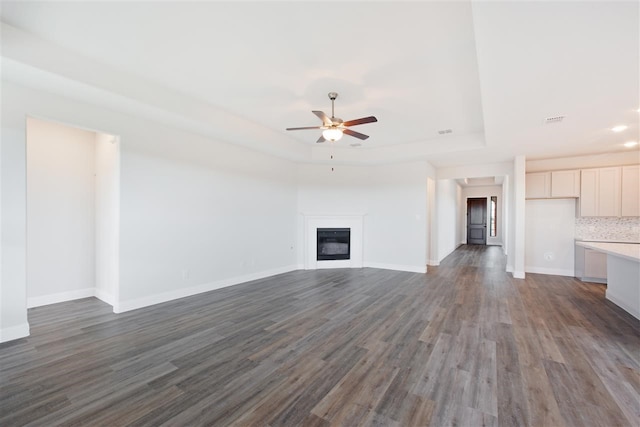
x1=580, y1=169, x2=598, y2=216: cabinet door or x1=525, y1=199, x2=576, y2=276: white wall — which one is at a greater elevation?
x1=580, y1=169, x2=598, y2=216: cabinet door

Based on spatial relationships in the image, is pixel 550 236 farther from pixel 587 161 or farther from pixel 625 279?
pixel 625 279

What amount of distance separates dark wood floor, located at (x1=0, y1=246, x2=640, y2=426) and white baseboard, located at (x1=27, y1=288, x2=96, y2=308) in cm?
21

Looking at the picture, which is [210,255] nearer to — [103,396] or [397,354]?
[103,396]

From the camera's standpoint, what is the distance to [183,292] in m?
4.36

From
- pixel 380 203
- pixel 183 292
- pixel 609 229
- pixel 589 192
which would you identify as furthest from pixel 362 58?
pixel 609 229

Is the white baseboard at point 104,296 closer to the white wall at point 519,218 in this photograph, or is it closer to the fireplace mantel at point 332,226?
the fireplace mantel at point 332,226

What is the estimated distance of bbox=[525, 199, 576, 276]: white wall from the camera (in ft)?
19.8

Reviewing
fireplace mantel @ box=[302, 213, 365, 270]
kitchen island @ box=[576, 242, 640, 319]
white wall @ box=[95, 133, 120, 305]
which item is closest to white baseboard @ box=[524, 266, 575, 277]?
kitchen island @ box=[576, 242, 640, 319]

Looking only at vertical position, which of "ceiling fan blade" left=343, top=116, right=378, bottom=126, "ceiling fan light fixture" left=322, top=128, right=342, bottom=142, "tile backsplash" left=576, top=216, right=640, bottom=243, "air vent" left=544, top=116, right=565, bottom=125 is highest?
"air vent" left=544, top=116, right=565, bottom=125

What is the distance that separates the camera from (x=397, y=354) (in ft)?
8.64

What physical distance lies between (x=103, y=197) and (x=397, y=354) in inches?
182

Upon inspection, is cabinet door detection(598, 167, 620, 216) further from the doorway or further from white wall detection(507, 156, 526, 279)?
the doorway

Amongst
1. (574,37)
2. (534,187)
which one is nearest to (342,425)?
(574,37)

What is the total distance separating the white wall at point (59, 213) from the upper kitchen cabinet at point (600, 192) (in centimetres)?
923
